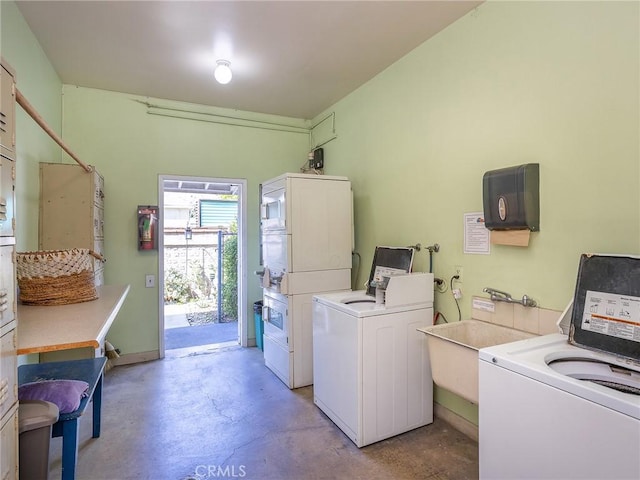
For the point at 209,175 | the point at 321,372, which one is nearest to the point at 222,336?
the point at 209,175

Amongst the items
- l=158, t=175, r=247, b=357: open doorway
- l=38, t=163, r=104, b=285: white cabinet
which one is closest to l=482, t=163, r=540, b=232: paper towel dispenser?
l=38, t=163, r=104, b=285: white cabinet

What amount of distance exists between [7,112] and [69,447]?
156 centimetres

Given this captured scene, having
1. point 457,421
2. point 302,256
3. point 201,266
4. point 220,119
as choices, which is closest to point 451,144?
point 302,256

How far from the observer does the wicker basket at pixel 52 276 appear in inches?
66.9

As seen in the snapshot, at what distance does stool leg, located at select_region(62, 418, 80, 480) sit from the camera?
Answer: 5.43ft

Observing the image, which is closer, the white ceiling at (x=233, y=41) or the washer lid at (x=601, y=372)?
the washer lid at (x=601, y=372)

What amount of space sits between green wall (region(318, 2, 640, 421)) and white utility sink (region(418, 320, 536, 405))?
0.20m

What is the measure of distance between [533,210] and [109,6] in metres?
2.91

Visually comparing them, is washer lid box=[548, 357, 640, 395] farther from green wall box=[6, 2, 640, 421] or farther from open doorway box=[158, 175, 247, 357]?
open doorway box=[158, 175, 247, 357]

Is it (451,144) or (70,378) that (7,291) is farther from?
(451,144)

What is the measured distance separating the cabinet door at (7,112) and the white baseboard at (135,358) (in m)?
2.99

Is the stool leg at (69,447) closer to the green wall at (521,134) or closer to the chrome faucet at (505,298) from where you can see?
the green wall at (521,134)

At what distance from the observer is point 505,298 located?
205 cm

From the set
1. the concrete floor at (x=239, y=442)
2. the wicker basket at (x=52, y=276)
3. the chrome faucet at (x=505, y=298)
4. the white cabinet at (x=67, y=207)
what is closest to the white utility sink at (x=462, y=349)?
the chrome faucet at (x=505, y=298)
